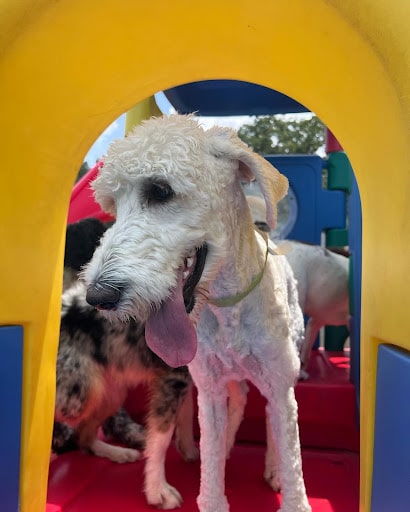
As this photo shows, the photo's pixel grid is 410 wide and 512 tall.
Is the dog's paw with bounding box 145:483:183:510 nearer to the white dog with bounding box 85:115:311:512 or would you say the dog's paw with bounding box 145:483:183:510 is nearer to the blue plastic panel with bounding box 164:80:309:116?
the white dog with bounding box 85:115:311:512

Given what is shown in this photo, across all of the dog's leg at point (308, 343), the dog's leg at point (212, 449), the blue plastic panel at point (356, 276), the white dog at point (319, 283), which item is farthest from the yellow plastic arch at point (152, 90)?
the dog's leg at point (308, 343)

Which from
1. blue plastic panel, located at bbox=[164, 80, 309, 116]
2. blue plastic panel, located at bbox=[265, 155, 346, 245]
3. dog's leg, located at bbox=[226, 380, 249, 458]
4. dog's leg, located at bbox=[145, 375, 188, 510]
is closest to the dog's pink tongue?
dog's leg, located at bbox=[145, 375, 188, 510]

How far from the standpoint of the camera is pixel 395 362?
1.24 m

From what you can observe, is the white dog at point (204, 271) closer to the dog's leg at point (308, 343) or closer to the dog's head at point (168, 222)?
the dog's head at point (168, 222)

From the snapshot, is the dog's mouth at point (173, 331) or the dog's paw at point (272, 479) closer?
the dog's mouth at point (173, 331)

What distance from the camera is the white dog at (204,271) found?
4.00ft

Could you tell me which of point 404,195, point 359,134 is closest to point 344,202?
point 359,134

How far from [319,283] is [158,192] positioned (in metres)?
2.02

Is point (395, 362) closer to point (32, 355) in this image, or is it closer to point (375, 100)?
point (375, 100)

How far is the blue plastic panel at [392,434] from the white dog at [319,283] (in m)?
1.65

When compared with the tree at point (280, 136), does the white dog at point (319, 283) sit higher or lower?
lower

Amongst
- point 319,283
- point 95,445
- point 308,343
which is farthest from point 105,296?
point 308,343

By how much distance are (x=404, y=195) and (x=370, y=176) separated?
245 mm

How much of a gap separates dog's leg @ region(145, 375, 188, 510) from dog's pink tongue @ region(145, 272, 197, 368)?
0.91m
